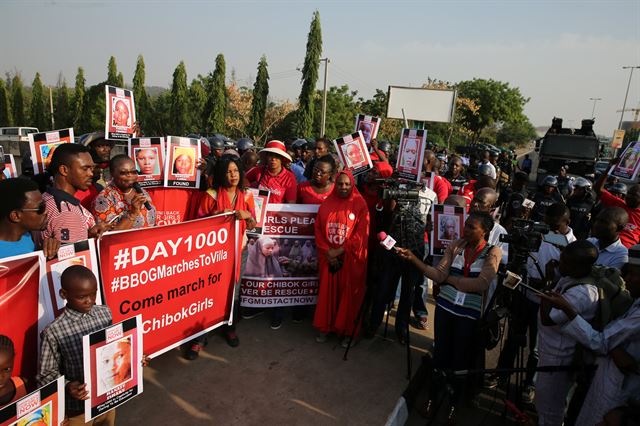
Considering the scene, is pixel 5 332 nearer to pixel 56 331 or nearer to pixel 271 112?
pixel 56 331

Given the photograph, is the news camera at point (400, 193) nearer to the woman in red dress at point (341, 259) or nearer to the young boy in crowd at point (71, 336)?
the woman in red dress at point (341, 259)

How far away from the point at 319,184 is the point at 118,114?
2.28m

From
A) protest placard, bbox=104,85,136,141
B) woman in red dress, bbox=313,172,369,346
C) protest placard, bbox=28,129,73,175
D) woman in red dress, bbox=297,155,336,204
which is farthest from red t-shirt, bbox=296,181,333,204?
protest placard, bbox=28,129,73,175

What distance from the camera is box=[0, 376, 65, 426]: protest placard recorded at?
5.93 feet

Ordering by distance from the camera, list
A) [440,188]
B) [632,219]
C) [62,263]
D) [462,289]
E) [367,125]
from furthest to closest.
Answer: [367,125], [440,188], [632,219], [462,289], [62,263]

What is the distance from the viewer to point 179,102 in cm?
3831

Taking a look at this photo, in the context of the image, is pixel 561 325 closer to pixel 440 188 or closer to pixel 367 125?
pixel 440 188

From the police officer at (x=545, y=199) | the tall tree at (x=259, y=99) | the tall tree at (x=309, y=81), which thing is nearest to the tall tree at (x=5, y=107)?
the tall tree at (x=259, y=99)

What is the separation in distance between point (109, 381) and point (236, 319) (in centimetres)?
217

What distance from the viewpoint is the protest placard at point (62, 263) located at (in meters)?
2.53

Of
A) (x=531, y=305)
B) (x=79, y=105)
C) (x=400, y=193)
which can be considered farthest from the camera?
(x=79, y=105)

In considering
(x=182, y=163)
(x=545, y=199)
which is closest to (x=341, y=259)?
(x=182, y=163)

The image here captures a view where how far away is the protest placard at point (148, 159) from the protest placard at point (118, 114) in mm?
242

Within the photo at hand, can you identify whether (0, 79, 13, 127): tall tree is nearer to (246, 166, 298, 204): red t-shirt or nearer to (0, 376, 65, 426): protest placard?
(246, 166, 298, 204): red t-shirt
